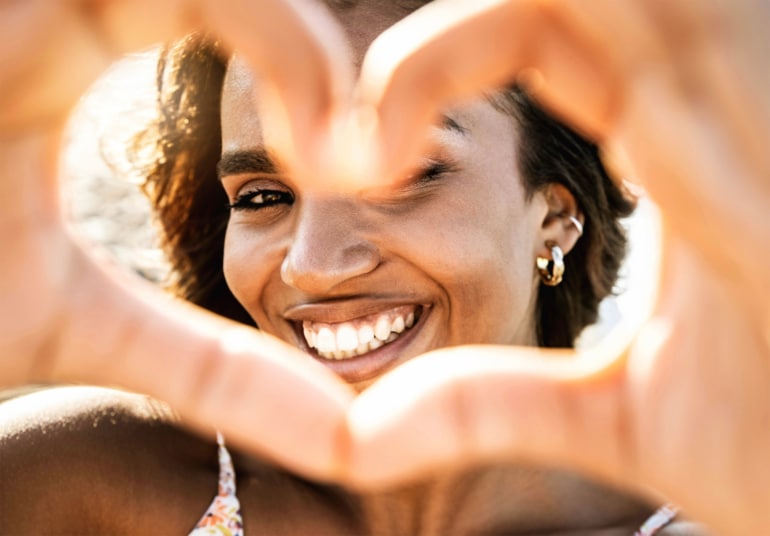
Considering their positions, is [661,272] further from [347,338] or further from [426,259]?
[347,338]

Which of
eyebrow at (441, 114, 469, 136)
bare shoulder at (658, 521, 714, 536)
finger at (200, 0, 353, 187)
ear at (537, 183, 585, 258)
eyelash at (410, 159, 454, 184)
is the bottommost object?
bare shoulder at (658, 521, 714, 536)

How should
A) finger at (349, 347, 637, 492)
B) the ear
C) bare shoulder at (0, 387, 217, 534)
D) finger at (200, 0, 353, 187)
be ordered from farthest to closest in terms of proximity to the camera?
the ear → bare shoulder at (0, 387, 217, 534) → finger at (349, 347, 637, 492) → finger at (200, 0, 353, 187)

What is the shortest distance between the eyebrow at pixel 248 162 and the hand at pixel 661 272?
0.91 m

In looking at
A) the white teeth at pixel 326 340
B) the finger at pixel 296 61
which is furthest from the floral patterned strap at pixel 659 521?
the finger at pixel 296 61

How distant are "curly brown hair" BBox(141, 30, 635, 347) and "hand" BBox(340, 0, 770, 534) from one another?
102 centimetres

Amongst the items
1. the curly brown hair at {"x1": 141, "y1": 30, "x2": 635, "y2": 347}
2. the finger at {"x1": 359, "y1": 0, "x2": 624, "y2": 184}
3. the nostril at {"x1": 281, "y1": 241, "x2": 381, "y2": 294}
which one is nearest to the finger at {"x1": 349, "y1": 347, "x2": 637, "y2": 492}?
the finger at {"x1": 359, "y1": 0, "x2": 624, "y2": 184}

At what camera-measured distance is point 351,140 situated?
732mm

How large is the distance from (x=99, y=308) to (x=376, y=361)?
94 cm

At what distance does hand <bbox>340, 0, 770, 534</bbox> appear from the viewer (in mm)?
722

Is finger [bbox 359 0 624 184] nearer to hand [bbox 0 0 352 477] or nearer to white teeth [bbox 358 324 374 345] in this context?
hand [bbox 0 0 352 477]

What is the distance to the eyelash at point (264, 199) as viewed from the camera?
1.81 meters

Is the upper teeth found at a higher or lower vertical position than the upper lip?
lower

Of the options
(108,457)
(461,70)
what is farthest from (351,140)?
(108,457)

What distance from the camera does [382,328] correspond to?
5.74 ft
